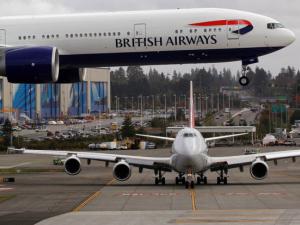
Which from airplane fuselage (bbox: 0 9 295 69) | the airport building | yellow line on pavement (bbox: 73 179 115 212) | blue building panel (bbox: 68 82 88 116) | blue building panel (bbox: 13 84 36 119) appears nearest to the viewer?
yellow line on pavement (bbox: 73 179 115 212)

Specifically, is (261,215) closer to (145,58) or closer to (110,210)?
(110,210)

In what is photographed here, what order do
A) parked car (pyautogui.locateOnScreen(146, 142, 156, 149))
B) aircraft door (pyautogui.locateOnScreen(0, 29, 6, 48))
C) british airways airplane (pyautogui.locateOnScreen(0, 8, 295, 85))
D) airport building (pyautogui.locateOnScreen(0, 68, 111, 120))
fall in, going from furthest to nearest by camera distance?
1. airport building (pyautogui.locateOnScreen(0, 68, 111, 120))
2. parked car (pyautogui.locateOnScreen(146, 142, 156, 149))
3. aircraft door (pyautogui.locateOnScreen(0, 29, 6, 48))
4. british airways airplane (pyautogui.locateOnScreen(0, 8, 295, 85))

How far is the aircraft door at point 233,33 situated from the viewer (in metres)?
49.0

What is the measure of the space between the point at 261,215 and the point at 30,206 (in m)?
11.0

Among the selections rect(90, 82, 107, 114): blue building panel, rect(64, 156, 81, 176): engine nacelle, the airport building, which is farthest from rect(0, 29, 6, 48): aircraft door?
rect(90, 82, 107, 114): blue building panel

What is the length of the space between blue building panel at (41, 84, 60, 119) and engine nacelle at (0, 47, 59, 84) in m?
110

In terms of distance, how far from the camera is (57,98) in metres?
170

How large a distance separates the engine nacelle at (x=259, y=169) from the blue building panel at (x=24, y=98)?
359ft

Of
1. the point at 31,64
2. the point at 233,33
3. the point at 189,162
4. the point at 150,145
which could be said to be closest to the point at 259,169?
the point at 189,162

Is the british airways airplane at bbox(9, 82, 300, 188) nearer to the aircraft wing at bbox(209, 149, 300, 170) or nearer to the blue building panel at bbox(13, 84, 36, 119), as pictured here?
the aircraft wing at bbox(209, 149, 300, 170)

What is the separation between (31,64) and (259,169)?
15805 mm

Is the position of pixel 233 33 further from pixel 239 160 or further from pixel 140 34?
pixel 239 160

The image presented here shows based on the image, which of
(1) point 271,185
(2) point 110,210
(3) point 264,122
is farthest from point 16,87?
(2) point 110,210

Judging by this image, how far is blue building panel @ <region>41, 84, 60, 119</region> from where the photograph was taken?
162000 millimetres
